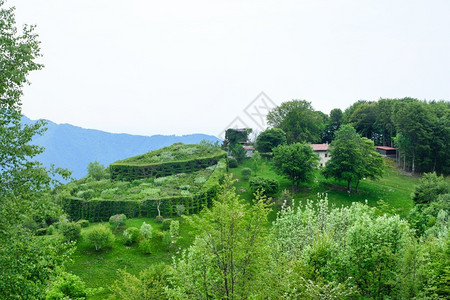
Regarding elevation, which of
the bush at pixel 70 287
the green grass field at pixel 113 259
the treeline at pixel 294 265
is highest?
the treeline at pixel 294 265

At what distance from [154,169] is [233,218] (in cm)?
3519

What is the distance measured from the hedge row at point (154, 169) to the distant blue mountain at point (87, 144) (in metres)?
95.7

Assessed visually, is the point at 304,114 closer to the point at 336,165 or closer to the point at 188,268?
the point at 336,165

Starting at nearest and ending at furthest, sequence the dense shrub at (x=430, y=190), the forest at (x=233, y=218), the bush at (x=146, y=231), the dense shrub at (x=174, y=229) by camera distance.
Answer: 1. the forest at (x=233, y=218)
2. the bush at (x=146, y=231)
3. the dense shrub at (x=174, y=229)
4. the dense shrub at (x=430, y=190)

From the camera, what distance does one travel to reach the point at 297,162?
127ft

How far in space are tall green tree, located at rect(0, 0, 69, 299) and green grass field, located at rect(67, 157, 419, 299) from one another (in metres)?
5.14

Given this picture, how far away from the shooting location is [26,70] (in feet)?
29.1

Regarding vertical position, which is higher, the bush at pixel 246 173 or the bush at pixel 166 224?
the bush at pixel 246 173

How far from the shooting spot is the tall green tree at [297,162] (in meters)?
38.6

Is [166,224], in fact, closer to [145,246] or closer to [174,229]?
[174,229]

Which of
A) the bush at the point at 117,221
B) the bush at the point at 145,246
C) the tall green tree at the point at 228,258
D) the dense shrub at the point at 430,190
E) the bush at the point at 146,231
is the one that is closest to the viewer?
the tall green tree at the point at 228,258

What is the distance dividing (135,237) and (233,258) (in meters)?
21.1

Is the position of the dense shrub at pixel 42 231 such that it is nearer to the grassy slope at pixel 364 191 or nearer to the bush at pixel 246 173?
the grassy slope at pixel 364 191

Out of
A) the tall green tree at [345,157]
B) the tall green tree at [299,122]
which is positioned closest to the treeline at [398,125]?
the tall green tree at [299,122]
